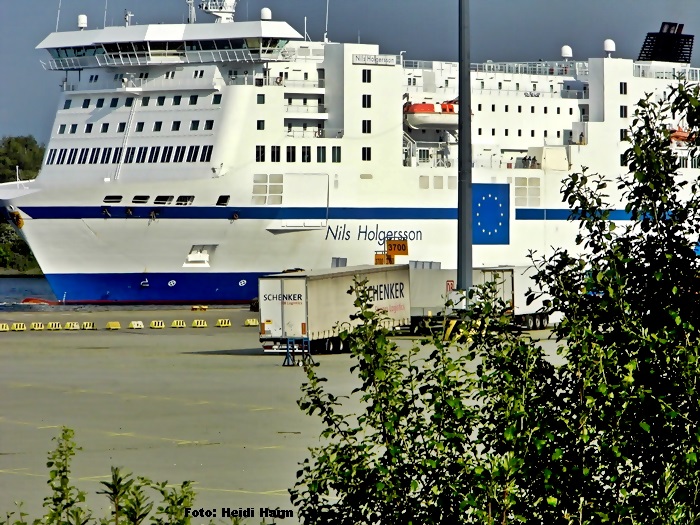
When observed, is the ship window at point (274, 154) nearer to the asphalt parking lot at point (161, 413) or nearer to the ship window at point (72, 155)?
the ship window at point (72, 155)

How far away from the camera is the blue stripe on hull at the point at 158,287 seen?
5284 centimetres

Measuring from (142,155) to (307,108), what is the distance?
22.8ft

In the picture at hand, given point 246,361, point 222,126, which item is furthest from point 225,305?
point 246,361

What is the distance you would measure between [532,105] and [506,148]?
9.25 ft

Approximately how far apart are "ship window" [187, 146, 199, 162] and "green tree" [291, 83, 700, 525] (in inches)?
1773

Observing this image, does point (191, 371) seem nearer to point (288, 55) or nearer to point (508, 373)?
point (508, 373)

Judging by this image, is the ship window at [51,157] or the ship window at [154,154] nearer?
the ship window at [154,154]

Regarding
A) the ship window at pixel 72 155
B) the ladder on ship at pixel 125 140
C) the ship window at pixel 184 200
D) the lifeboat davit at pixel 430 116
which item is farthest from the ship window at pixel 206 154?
the lifeboat davit at pixel 430 116

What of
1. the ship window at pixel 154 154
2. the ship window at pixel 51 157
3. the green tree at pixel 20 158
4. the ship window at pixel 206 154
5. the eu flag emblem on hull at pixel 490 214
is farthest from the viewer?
the green tree at pixel 20 158

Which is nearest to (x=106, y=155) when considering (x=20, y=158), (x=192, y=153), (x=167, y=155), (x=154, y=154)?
(x=154, y=154)

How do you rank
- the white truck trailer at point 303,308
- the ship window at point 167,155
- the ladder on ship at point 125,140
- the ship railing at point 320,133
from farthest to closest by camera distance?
1. the ship railing at point 320,133
2. the ladder on ship at point 125,140
3. the ship window at point 167,155
4. the white truck trailer at point 303,308

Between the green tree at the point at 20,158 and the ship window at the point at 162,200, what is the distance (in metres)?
69.7

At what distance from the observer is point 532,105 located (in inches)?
2564

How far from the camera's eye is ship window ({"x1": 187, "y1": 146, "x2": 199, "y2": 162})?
53.6 meters
